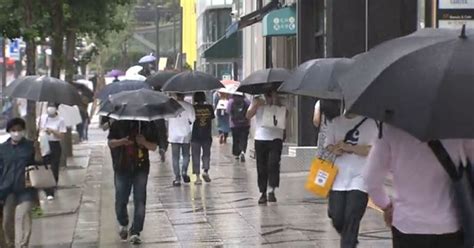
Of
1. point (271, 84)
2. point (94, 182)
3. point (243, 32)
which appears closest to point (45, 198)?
point (94, 182)

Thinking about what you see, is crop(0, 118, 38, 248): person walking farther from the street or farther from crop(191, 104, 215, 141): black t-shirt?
crop(191, 104, 215, 141): black t-shirt

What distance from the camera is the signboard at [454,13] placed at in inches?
410

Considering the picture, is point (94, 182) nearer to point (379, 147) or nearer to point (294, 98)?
point (294, 98)

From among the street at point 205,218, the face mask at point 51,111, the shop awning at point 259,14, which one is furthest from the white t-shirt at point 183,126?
the shop awning at point 259,14

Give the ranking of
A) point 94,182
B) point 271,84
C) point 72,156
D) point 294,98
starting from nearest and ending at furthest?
point 271,84 → point 94,182 → point 294,98 → point 72,156

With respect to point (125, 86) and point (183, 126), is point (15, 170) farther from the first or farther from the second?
point (183, 126)

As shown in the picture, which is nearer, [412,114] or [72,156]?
[412,114]

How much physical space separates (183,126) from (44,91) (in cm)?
416

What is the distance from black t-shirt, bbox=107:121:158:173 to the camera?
396 inches

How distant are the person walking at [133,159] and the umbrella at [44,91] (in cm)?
196

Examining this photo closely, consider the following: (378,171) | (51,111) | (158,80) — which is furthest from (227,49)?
(378,171)

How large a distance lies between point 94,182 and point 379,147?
1356cm

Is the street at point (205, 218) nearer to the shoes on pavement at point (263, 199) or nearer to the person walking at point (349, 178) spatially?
the shoes on pavement at point (263, 199)

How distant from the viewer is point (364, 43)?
16344mm
